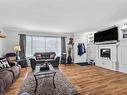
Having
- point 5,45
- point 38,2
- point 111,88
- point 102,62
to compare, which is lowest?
point 111,88

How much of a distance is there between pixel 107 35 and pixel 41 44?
13.4 ft

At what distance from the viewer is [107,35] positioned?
547cm

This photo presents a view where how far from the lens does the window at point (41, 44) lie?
257 inches

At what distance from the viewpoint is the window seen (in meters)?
6.53

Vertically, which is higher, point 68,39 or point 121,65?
point 68,39

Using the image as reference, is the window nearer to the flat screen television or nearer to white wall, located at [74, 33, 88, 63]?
white wall, located at [74, 33, 88, 63]

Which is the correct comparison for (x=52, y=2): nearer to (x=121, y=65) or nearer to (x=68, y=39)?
(x=121, y=65)

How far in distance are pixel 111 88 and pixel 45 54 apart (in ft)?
14.1

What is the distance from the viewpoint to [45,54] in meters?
6.29

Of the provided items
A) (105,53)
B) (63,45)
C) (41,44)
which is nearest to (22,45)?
(41,44)

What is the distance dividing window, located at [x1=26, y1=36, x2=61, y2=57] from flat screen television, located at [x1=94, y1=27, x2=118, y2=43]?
2617 mm

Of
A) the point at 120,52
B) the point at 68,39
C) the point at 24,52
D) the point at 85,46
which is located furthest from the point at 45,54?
the point at 120,52

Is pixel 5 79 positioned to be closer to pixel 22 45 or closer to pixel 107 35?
pixel 22 45

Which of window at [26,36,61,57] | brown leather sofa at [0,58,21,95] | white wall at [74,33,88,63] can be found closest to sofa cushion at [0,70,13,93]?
brown leather sofa at [0,58,21,95]
